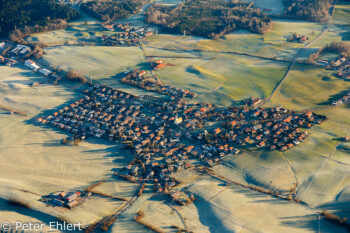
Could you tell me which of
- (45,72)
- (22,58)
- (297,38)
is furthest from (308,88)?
(22,58)

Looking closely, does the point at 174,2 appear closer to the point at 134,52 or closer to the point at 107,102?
the point at 134,52

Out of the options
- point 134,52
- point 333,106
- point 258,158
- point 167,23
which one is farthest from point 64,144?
point 167,23

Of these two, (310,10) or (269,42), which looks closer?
(269,42)

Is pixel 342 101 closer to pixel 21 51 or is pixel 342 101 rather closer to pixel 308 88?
pixel 308 88

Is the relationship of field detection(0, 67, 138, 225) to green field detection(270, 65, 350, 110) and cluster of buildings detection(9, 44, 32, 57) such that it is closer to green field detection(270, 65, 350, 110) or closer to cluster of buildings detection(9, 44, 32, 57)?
cluster of buildings detection(9, 44, 32, 57)

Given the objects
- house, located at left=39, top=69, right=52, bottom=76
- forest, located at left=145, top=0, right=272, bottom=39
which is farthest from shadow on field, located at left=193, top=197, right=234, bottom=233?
forest, located at left=145, top=0, right=272, bottom=39
